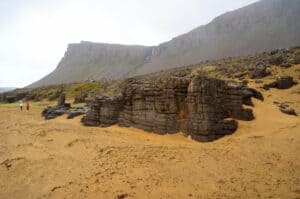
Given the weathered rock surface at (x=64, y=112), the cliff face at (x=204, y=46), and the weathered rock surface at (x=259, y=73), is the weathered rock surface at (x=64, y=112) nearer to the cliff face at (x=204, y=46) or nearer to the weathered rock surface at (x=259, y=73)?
the weathered rock surface at (x=259, y=73)

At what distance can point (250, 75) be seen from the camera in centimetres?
2928

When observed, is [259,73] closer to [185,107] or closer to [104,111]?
[104,111]

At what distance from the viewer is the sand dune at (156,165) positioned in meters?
7.55

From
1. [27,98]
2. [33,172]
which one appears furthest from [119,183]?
[27,98]

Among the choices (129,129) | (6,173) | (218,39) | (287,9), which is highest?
(287,9)

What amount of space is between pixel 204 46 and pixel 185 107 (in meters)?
79.5

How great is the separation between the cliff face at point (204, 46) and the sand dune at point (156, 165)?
6159 centimetres

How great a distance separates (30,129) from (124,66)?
92.5m

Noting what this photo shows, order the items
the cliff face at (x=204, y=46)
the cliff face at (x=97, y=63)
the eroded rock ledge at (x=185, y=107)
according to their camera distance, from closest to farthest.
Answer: the eroded rock ledge at (x=185, y=107) → the cliff face at (x=204, y=46) → the cliff face at (x=97, y=63)

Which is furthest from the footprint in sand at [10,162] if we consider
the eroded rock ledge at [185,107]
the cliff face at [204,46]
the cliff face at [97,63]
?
the cliff face at [97,63]

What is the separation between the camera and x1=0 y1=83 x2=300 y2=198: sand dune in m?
7.55

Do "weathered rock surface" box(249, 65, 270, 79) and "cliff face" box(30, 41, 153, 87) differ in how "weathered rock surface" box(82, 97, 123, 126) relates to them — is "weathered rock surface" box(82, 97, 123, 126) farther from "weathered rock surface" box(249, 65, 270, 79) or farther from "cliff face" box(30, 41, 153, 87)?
"cliff face" box(30, 41, 153, 87)

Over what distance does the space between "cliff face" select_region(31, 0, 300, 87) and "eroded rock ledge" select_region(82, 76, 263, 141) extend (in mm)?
59663

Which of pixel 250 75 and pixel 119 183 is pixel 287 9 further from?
pixel 119 183
